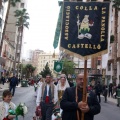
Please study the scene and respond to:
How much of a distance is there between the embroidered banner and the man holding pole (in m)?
0.93

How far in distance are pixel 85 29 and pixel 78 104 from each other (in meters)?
A: 1.62

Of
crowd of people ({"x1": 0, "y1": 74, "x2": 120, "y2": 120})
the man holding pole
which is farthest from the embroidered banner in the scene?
the man holding pole

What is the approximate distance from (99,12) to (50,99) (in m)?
3.00

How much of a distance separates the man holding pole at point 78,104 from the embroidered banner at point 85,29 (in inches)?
36.7

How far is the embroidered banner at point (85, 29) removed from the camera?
5371 mm

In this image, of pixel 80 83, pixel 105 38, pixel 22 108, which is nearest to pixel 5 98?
pixel 22 108

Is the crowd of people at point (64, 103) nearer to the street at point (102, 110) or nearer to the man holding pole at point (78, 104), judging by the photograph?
the man holding pole at point (78, 104)

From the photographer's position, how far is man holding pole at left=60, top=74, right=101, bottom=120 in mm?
4406

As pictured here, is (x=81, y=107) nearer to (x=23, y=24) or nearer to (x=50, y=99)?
(x=50, y=99)

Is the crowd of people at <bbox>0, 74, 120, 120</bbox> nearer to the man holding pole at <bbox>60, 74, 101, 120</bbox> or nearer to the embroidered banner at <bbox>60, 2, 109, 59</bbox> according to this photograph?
the man holding pole at <bbox>60, 74, 101, 120</bbox>

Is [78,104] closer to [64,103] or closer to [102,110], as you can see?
[64,103]

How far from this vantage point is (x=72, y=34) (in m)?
5.41

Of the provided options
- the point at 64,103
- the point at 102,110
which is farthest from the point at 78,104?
the point at 102,110

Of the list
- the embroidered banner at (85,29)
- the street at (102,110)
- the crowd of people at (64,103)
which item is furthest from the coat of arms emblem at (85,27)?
the street at (102,110)
